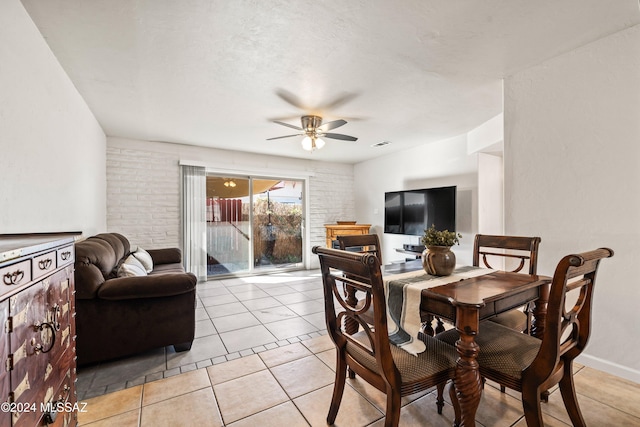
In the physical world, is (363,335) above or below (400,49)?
below

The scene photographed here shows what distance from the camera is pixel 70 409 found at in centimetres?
125

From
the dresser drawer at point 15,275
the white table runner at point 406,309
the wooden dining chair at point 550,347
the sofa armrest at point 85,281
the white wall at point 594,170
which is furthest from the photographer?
the sofa armrest at point 85,281

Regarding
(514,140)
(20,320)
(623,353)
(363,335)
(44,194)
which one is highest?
(514,140)

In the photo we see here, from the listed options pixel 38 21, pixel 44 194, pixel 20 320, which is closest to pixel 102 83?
pixel 38 21

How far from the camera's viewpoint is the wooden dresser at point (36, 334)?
0.71 meters

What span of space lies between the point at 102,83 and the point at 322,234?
447cm

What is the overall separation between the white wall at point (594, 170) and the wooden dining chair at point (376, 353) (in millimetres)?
1481

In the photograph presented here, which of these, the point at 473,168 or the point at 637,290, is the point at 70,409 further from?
the point at 473,168

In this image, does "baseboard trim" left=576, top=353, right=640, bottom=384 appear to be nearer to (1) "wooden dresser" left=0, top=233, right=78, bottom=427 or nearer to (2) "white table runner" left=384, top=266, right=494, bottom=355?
(2) "white table runner" left=384, top=266, right=494, bottom=355

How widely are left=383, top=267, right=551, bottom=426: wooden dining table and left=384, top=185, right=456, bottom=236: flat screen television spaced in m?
2.60

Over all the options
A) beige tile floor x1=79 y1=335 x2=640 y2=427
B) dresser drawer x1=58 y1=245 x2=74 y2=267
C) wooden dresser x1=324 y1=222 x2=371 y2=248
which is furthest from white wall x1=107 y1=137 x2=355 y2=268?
dresser drawer x1=58 y1=245 x2=74 y2=267

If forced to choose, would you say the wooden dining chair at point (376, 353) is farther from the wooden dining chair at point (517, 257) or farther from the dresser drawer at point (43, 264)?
the dresser drawer at point (43, 264)

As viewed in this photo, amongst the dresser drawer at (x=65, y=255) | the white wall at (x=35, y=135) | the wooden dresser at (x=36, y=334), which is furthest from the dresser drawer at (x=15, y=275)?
the white wall at (x=35, y=135)

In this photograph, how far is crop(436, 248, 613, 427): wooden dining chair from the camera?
1.08 m
